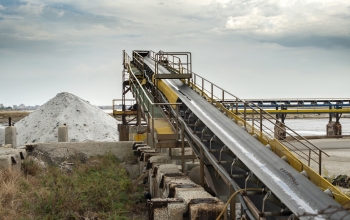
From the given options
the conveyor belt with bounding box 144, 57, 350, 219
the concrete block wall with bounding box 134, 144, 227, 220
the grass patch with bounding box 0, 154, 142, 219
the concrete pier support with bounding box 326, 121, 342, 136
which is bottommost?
the concrete pier support with bounding box 326, 121, 342, 136

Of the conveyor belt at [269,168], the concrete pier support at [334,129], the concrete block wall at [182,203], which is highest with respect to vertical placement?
the conveyor belt at [269,168]

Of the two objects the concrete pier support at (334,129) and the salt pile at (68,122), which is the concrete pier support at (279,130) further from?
the salt pile at (68,122)

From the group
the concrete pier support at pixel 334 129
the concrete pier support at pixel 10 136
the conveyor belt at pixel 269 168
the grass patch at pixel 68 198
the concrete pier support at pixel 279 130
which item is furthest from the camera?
the concrete pier support at pixel 334 129

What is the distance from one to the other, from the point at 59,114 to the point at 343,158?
22.0m

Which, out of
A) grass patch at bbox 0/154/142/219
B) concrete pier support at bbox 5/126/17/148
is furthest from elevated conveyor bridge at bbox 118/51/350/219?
concrete pier support at bbox 5/126/17/148

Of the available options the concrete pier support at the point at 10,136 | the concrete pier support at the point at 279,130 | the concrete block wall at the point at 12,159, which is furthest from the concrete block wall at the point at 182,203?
the concrete pier support at the point at 10,136

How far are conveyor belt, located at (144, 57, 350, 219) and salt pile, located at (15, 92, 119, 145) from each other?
63.5 feet

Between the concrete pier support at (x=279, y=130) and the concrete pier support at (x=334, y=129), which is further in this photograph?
the concrete pier support at (x=334, y=129)

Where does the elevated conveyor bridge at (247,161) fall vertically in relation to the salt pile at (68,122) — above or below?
above

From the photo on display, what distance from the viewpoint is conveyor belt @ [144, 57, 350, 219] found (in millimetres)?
7628

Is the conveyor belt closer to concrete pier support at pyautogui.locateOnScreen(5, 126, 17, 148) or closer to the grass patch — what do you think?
the grass patch

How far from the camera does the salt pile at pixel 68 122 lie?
105ft

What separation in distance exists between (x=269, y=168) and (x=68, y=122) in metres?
26.6

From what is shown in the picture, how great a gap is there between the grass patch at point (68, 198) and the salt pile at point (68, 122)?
57.9 ft
